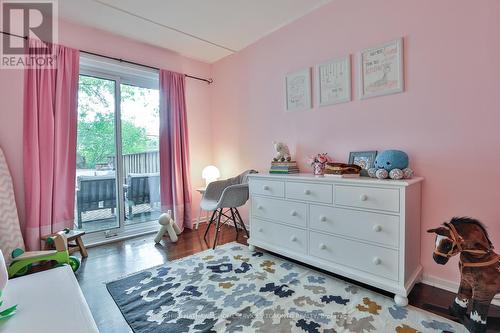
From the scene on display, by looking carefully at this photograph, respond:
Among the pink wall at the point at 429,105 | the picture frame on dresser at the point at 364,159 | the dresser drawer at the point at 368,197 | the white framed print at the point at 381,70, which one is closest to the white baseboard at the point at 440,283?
the pink wall at the point at 429,105

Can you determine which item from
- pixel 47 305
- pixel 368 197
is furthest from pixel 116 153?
pixel 368 197

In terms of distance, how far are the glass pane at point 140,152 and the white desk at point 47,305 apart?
7.12ft

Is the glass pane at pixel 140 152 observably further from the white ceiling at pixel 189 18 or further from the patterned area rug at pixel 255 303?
the patterned area rug at pixel 255 303

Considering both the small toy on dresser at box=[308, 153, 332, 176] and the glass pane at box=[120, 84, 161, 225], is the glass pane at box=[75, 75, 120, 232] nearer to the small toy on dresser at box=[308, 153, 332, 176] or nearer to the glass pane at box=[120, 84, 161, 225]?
the glass pane at box=[120, 84, 161, 225]

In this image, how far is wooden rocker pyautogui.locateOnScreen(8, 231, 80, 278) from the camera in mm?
2117

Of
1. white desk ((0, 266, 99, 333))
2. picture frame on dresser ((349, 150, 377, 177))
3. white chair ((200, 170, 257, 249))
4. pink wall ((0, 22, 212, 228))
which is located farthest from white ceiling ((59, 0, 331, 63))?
white desk ((0, 266, 99, 333))

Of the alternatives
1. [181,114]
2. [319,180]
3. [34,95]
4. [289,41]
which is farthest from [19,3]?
[319,180]

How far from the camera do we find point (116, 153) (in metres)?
3.25

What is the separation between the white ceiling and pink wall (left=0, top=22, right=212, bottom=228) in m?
0.13

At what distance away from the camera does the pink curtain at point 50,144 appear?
8.11 ft

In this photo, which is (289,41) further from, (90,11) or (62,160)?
(62,160)

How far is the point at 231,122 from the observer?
3697 mm

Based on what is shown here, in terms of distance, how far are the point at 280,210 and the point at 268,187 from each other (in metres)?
0.25

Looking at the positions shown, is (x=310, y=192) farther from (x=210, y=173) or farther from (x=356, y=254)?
(x=210, y=173)
